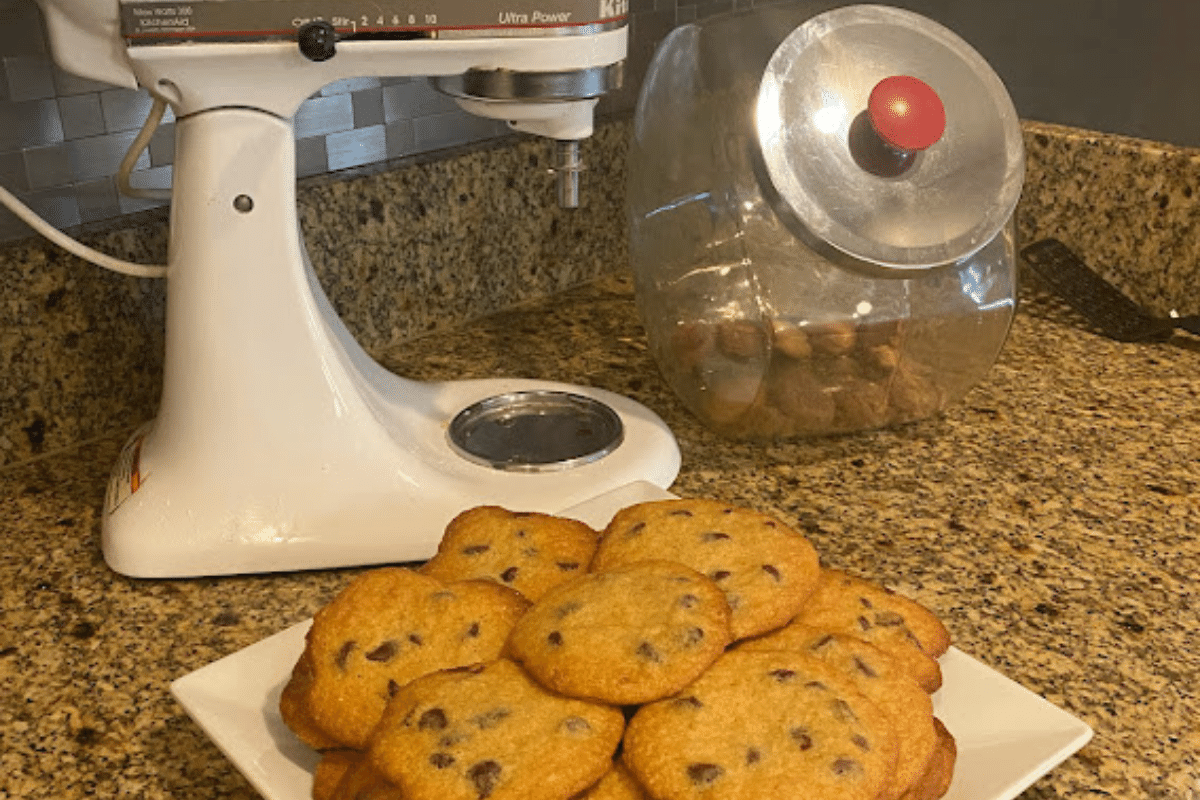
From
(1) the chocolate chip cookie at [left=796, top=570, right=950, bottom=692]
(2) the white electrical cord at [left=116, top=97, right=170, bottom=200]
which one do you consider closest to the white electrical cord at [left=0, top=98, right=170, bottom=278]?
(2) the white electrical cord at [left=116, top=97, right=170, bottom=200]

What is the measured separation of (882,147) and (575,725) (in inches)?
19.9

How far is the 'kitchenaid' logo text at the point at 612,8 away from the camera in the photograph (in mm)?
695

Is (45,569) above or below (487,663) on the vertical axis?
below

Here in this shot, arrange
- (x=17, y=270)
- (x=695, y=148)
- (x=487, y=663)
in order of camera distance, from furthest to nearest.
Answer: (x=695, y=148) < (x=17, y=270) < (x=487, y=663)

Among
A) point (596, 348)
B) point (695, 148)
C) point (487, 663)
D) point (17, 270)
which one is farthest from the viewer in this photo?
point (596, 348)

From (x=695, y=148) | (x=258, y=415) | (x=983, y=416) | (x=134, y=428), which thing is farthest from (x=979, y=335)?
(x=134, y=428)

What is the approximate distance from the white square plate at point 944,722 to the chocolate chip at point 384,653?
0.18ft

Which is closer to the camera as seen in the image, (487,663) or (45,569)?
(487,663)

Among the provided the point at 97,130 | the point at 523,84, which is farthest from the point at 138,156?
the point at 523,84

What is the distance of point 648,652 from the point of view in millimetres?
488

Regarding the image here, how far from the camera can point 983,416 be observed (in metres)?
0.97

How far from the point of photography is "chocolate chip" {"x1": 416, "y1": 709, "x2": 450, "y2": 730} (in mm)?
470

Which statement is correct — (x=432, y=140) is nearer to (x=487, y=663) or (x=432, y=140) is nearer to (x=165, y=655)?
(x=165, y=655)

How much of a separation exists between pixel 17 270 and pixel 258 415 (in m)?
0.23
